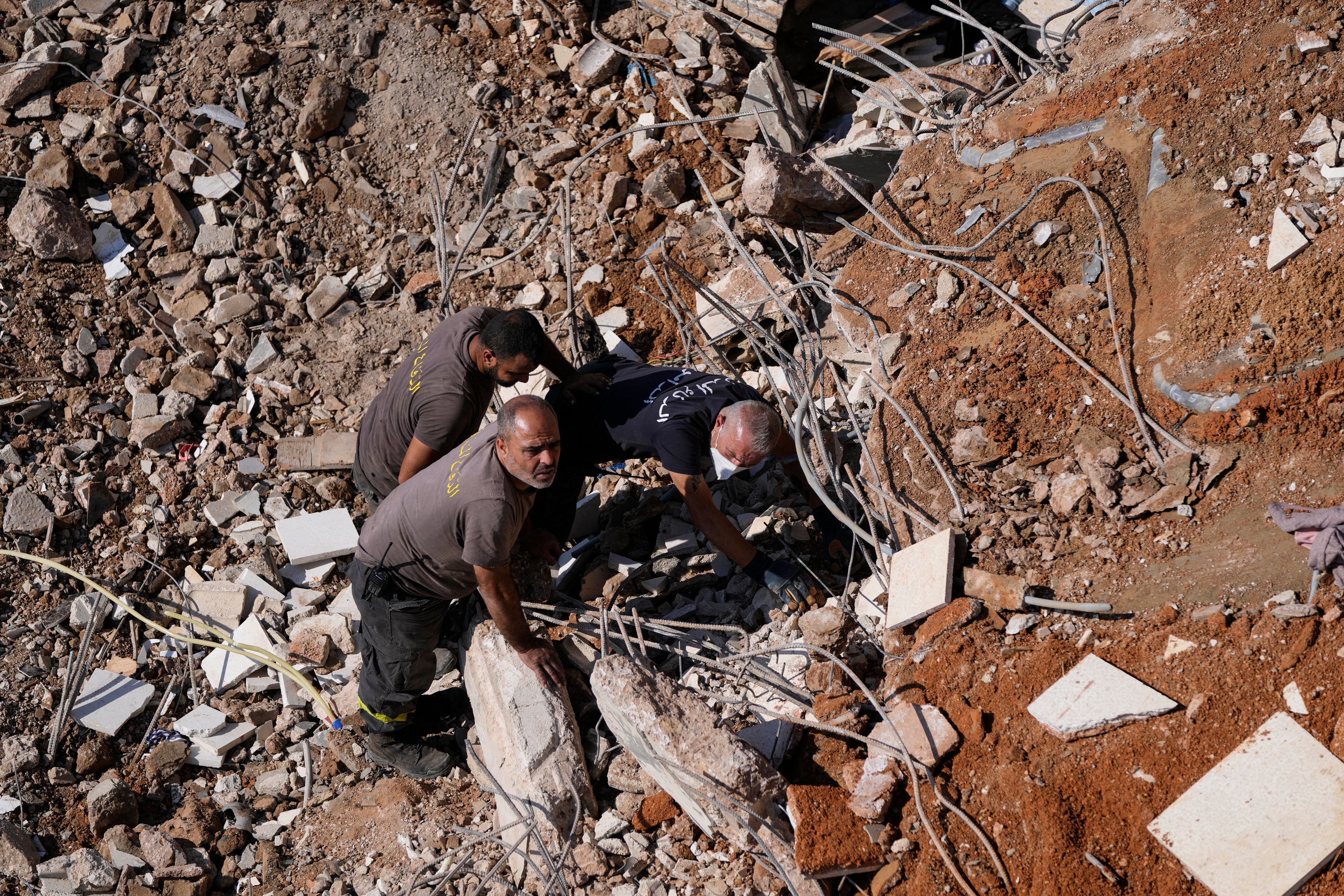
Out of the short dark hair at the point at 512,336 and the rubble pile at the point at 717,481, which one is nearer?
the rubble pile at the point at 717,481

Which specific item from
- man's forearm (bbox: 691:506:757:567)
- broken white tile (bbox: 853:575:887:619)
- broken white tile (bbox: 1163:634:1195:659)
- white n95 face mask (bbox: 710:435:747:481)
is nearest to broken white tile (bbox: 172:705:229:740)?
man's forearm (bbox: 691:506:757:567)

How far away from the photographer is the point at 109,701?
4969 millimetres

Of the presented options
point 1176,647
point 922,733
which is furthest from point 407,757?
point 1176,647

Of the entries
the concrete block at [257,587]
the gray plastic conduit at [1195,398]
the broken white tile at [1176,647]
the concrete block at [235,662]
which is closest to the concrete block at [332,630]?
the concrete block at [235,662]

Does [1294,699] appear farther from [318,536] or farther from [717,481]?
[318,536]

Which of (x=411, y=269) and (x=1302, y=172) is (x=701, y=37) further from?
(x=1302, y=172)

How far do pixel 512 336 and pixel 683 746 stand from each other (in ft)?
6.89

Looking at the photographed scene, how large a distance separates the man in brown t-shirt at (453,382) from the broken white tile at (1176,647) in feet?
9.17

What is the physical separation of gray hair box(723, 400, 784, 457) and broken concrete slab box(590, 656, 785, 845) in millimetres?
1095

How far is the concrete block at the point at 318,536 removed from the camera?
541cm

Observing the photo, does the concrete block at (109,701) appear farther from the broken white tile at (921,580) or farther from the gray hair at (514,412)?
the broken white tile at (921,580)

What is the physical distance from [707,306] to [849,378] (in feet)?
3.73

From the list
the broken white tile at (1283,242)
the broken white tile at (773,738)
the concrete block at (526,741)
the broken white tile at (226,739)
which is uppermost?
the broken white tile at (1283,242)

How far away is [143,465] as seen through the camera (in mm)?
5918
